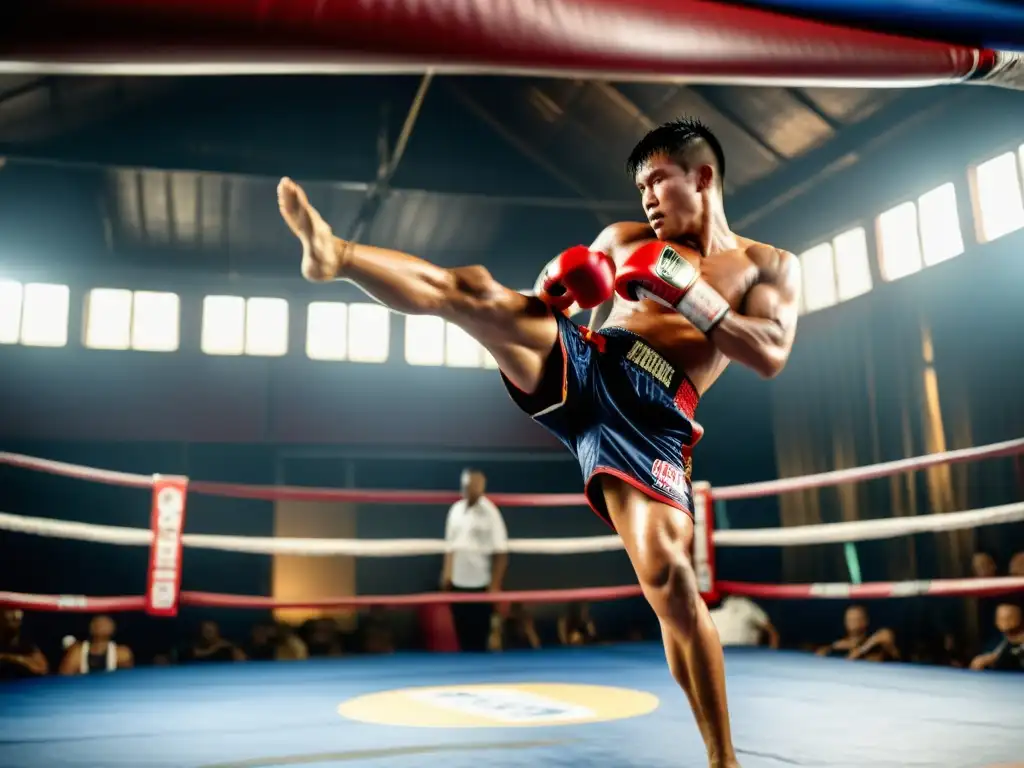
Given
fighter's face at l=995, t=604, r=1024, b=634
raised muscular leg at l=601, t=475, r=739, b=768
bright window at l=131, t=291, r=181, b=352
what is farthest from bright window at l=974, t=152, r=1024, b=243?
bright window at l=131, t=291, r=181, b=352

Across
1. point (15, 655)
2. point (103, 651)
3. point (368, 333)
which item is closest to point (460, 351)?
point (368, 333)

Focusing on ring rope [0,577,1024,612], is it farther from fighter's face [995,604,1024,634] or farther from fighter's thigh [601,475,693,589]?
fighter's thigh [601,475,693,589]

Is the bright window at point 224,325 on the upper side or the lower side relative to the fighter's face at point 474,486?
upper

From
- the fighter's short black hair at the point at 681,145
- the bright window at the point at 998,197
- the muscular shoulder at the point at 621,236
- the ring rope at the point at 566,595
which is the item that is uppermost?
the bright window at the point at 998,197

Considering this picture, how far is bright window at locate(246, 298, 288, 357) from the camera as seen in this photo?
7434mm

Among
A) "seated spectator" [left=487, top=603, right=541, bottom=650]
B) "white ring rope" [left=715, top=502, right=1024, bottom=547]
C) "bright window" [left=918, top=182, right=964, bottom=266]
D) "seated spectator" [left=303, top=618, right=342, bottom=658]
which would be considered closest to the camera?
"white ring rope" [left=715, top=502, right=1024, bottom=547]

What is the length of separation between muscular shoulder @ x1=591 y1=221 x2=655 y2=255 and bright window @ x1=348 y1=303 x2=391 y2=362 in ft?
19.5

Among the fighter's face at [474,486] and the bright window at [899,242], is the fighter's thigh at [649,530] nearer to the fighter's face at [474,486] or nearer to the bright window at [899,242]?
the fighter's face at [474,486]

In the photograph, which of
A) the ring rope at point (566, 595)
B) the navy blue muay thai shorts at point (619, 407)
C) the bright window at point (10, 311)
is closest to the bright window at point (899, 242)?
the ring rope at point (566, 595)

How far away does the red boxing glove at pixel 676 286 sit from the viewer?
4.62 ft

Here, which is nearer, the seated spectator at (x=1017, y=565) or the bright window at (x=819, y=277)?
the seated spectator at (x=1017, y=565)

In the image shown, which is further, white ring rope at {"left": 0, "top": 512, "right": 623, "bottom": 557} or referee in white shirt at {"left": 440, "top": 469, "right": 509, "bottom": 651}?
referee in white shirt at {"left": 440, "top": 469, "right": 509, "bottom": 651}

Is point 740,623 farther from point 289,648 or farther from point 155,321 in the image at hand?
point 155,321

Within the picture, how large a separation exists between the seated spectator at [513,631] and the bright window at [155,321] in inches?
144
